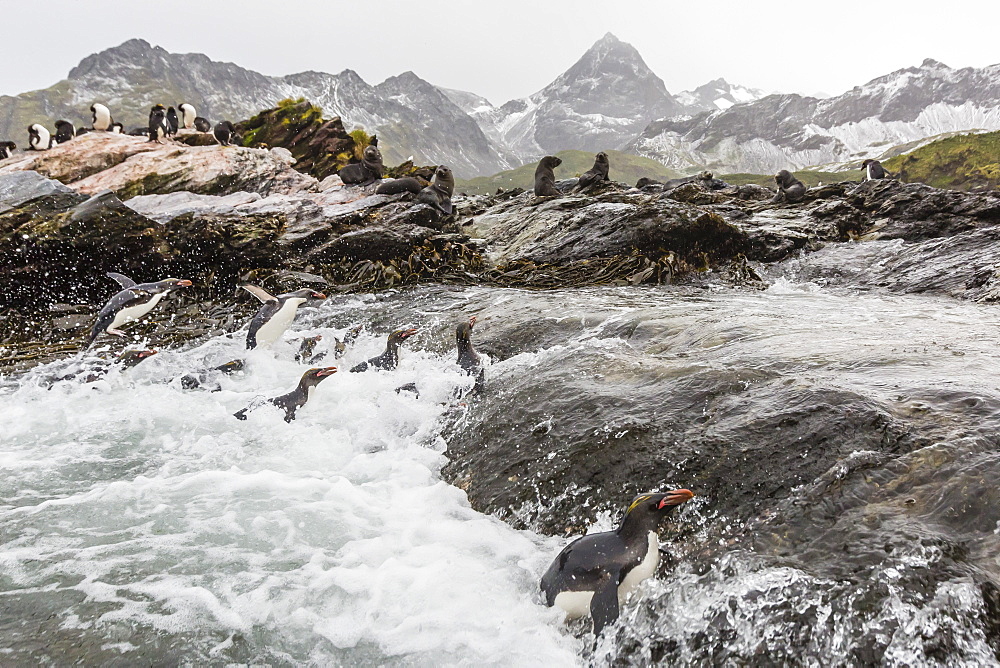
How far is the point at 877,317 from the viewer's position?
720cm

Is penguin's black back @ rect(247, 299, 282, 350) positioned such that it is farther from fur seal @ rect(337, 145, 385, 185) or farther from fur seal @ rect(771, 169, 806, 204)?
fur seal @ rect(771, 169, 806, 204)

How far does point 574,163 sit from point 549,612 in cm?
16499

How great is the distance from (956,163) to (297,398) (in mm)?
67500

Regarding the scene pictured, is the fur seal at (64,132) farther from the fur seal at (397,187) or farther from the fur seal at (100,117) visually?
the fur seal at (397,187)

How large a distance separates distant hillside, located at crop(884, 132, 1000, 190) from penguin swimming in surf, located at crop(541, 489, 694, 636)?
58962 millimetres

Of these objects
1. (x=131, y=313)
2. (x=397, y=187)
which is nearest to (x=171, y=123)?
(x=397, y=187)

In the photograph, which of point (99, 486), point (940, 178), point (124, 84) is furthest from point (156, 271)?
point (124, 84)

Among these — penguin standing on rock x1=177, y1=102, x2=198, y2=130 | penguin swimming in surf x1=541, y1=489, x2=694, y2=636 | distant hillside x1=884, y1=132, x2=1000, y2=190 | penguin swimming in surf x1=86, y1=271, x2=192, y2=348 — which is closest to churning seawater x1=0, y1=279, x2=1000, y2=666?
penguin swimming in surf x1=541, y1=489, x2=694, y2=636

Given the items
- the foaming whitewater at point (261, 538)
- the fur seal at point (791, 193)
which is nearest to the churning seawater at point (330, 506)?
the foaming whitewater at point (261, 538)

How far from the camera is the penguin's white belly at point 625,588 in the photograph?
319 centimetres

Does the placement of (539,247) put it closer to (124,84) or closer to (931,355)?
(931,355)

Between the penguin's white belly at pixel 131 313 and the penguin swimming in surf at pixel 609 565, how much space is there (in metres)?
8.65

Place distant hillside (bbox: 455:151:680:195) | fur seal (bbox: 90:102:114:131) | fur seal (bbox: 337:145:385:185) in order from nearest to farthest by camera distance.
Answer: fur seal (bbox: 337:145:385:185) → fur seal (bbox: 90:102:114:131) → distant hillside (bbox: 455:151:680:195)

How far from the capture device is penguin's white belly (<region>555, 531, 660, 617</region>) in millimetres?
3191
